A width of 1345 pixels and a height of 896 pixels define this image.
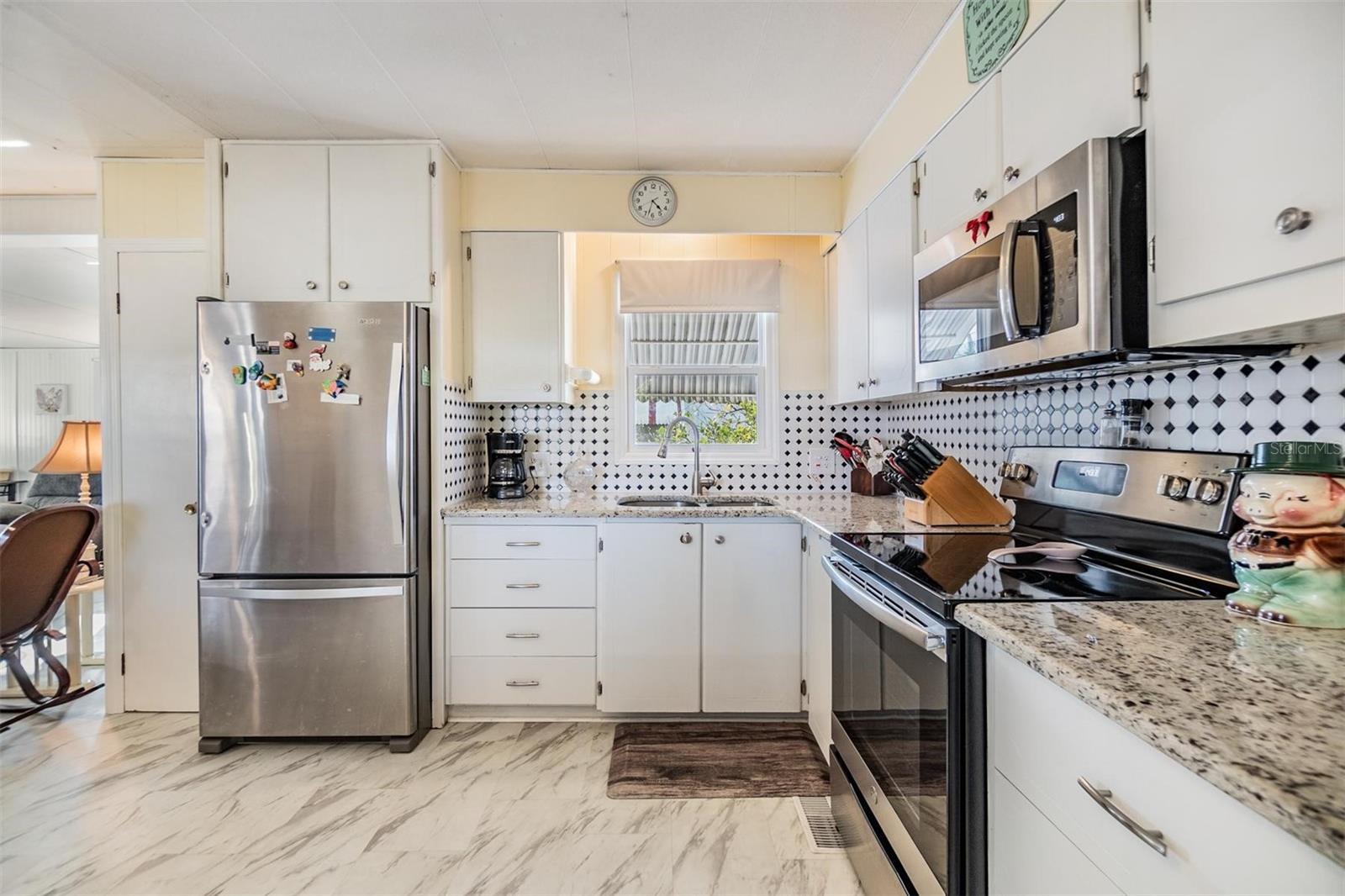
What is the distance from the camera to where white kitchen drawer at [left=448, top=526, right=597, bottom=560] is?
8.08 ft

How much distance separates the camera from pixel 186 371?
2551 millimetres

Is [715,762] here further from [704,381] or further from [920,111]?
[920,111]

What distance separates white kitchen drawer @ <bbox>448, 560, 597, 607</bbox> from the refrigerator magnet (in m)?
0.92

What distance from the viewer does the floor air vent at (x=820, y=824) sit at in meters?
1.74

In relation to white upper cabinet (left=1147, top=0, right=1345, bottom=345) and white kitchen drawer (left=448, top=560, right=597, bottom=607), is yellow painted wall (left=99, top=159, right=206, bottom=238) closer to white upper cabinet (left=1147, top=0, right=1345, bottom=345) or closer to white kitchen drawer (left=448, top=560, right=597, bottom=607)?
white kitchen drawer (left=448, top=560, right=597, bottom=607)

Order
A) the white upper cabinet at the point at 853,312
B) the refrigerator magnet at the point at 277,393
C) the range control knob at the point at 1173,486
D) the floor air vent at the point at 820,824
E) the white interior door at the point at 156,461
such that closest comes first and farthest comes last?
the range control knob at the point at 1173,486
the floor air vent at the point at 820,824
the refrigerator magnet at the point at 277,393
the white upper cabinet at the point at 853,312
the white interior door at the point at 156,461

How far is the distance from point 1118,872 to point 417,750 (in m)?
2.31

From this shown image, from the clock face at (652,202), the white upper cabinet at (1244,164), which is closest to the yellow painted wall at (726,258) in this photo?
the clock face at (652,202)

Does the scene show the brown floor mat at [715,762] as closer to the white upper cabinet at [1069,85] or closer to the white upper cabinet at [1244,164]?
the white upper cabinet at [1244,164]

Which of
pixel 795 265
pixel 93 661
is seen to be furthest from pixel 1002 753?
pixel 93 661

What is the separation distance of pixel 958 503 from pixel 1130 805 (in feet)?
3.97

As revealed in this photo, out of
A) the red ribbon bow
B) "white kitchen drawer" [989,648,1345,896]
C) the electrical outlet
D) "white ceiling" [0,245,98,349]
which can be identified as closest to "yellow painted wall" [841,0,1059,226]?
the red ribbon bow

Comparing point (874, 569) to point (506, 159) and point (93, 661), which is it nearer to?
point (506, 159)

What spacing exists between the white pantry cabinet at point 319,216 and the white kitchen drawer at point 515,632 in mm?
1448
